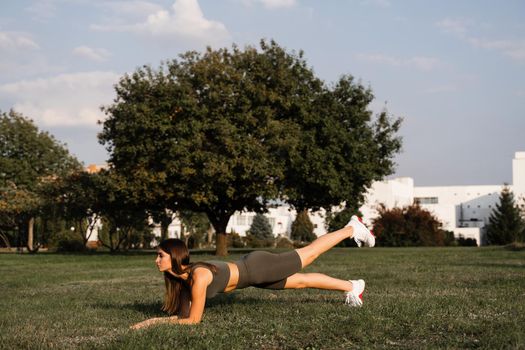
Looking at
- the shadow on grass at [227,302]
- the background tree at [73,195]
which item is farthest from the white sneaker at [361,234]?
the background tree at [73,195]

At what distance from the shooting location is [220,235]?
123 feet

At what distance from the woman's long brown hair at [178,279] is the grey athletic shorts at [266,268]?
454 millimetres

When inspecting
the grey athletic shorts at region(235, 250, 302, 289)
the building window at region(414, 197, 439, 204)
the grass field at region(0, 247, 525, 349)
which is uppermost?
the building window at region(414, 197, 439, 204)

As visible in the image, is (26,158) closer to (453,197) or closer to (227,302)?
(227,302)

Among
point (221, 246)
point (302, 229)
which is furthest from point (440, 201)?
point (221, 246)

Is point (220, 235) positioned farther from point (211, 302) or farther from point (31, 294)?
point (211, 302)

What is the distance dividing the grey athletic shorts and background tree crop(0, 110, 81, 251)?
46656mm

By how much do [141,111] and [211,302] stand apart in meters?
24.1

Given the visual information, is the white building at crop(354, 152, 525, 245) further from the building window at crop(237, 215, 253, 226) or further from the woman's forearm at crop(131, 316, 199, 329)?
the woman's forearm at crop(131, 316, 199, 329)

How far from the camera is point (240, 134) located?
33.2m

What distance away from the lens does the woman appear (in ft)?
25.1

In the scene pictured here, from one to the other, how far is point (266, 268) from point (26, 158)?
50173 mm

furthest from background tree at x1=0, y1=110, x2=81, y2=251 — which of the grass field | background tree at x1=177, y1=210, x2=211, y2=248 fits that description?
the grass field

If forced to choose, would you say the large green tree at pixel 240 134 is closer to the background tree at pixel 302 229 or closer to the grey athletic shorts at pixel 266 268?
the grey athletic shorts at pixel 266 268
